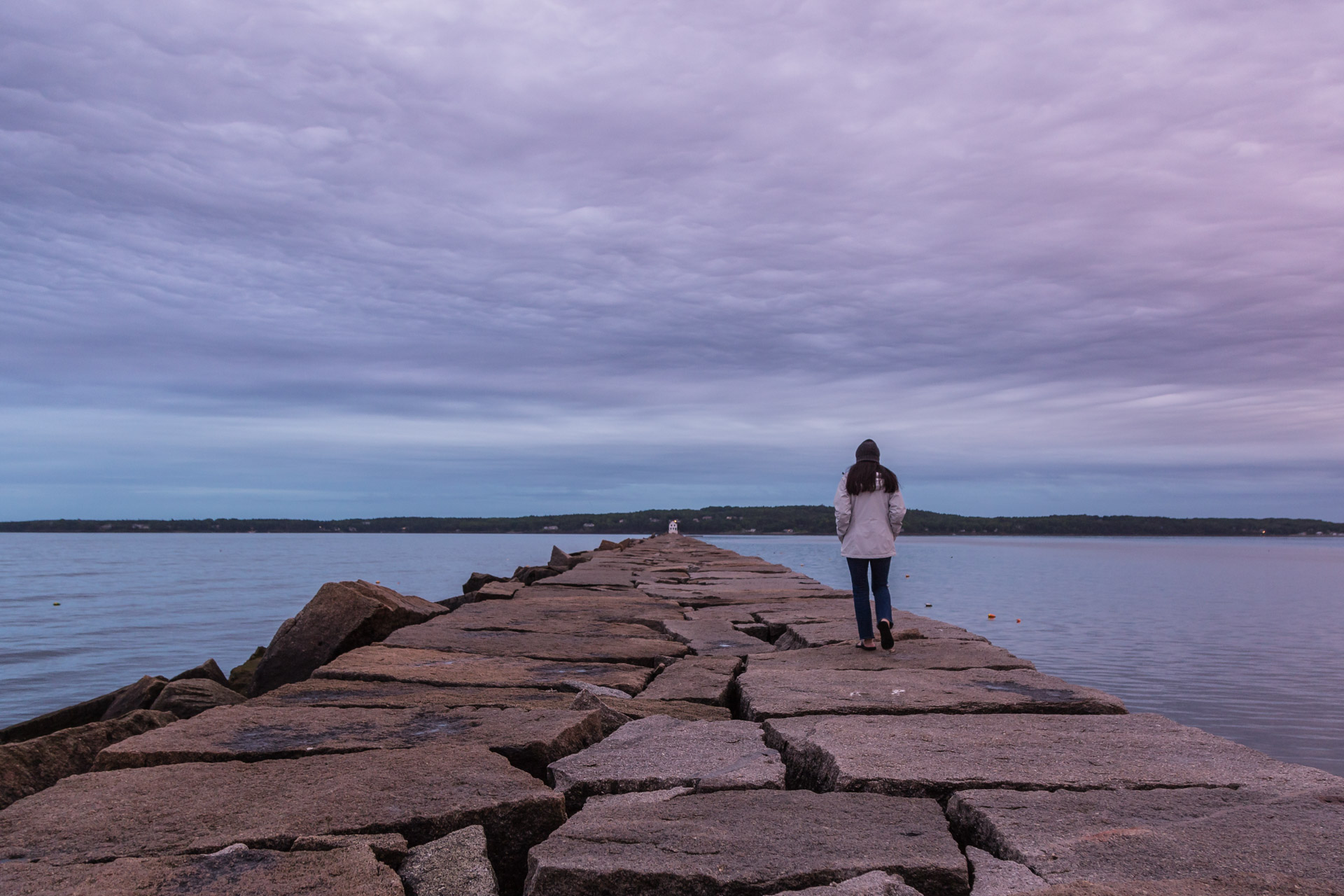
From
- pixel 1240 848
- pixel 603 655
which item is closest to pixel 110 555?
pixel 603 655

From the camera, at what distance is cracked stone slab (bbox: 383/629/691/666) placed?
4.73 m

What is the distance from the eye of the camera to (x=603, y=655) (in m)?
4.71

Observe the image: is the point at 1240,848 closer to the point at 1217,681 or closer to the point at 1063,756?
the point at 1063,756

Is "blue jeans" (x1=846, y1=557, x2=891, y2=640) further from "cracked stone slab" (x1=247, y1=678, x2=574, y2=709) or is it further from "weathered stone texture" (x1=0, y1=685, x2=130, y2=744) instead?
"weathered stone texture" (x1=0, y1=685, x2=130, y2=744)

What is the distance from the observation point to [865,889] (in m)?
1.75

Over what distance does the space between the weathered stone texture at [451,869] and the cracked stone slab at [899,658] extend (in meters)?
2.37

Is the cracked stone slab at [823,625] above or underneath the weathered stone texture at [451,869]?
above

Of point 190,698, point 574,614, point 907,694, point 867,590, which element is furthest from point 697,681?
point 190,698

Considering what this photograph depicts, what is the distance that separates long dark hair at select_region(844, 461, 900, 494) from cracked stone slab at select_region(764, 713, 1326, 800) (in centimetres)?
257

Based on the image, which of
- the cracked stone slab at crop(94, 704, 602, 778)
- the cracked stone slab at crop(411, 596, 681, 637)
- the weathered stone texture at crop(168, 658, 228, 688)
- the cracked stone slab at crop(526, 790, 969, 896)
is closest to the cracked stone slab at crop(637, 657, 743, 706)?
the cracked stone slab at crop(94, 704, 602, 778)

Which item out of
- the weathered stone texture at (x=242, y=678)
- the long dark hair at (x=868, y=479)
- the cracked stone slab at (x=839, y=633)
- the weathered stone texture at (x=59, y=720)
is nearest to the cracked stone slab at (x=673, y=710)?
the cracked stone slab at (x=839, y=633)

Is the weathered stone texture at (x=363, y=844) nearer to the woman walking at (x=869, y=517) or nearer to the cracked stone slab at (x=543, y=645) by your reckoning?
the cracked stone slab at (x=543, y=645)

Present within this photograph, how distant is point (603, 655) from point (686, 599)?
3192 millimetres

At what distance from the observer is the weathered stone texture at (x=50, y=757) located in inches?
120
